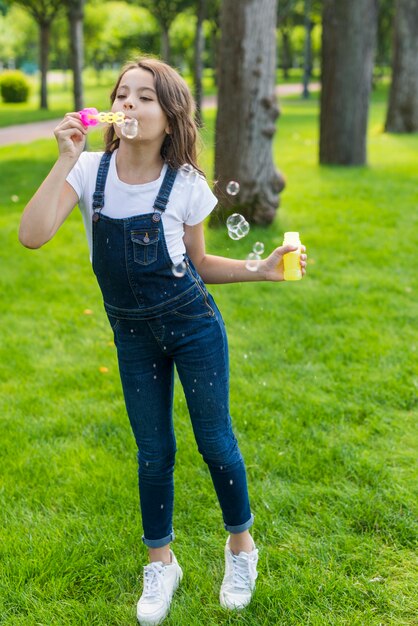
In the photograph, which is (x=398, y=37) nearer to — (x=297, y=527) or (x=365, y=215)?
(x=365, y=215)

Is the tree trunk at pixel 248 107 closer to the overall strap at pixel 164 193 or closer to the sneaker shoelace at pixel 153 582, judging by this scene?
the overall strap at pixel 164 193

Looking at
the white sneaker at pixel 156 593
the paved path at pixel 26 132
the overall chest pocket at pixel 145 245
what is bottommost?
the paved path at pixel 26 132

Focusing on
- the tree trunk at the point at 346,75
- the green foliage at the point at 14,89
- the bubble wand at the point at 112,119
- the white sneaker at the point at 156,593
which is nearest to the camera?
the bubble wand at the point at 112,119

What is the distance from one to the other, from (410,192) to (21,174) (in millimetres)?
5793

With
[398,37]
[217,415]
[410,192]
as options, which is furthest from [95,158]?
[398,37]

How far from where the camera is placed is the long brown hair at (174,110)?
89.0 inches

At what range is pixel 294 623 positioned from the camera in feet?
8.30

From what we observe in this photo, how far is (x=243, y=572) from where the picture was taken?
2631 millimetres

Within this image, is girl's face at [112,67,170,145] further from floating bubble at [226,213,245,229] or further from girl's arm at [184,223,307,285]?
floating bubble at [226,213,245,229]

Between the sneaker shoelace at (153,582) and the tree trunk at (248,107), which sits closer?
the sneaker shoelace at (153,582)

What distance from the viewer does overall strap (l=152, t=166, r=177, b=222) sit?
2248mm

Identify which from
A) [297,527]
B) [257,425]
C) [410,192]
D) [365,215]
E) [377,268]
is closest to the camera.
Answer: [297,527]

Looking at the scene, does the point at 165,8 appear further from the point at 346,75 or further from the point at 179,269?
the point at 179,269

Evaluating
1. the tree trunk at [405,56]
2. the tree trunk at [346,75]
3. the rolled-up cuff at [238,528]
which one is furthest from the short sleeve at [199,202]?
the tree trunk at [405,56]
